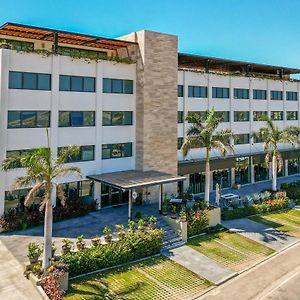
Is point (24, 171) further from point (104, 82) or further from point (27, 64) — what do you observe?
point (104, 82)

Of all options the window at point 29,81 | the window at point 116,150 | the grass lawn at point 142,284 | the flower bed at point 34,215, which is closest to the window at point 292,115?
the window at point 116,150

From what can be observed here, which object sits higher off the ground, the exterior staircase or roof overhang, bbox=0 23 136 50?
roof overhang, bbox=0 23 136 50

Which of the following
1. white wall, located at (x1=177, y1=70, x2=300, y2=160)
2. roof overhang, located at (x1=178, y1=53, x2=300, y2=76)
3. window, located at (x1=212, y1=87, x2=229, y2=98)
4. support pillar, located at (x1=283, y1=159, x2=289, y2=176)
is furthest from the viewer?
support pillar, located at (x1=283, y1=159, x2=289, y2=176)

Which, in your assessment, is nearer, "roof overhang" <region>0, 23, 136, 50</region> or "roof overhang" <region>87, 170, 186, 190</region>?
"roof overhang" <region>87, 170, 186, 190</region>

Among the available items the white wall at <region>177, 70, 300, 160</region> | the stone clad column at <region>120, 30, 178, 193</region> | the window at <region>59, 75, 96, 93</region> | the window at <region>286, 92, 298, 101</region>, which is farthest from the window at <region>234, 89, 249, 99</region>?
the window at <region>59, 75, 96, 93</region>

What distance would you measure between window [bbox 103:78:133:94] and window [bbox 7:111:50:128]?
6.54 metres

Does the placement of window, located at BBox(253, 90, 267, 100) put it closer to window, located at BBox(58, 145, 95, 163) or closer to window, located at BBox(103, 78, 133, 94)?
window, located at BBox(103, 78, 133, 94)

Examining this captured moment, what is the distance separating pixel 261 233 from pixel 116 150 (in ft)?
50.9

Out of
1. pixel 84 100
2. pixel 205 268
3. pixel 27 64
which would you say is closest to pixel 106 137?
pixel 84 100

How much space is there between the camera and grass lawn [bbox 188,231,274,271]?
84.0ft

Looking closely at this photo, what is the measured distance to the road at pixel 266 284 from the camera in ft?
69.1

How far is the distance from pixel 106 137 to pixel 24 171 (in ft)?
27.9

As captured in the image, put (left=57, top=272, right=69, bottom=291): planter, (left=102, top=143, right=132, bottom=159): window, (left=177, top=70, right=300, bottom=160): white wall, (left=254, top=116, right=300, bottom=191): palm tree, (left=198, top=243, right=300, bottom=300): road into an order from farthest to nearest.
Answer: (left=177, top=70, right=300, bottom=160): white wall < (left=254, top=116, right=300, bottom=191): palm tree < (left=102, top=143, right=132, bottom=159): window < (left=198, top=243, right=300, bottom=300): road < (left=57, top=272, right=69, bottom=291): planter

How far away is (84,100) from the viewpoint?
33062 millimetres
